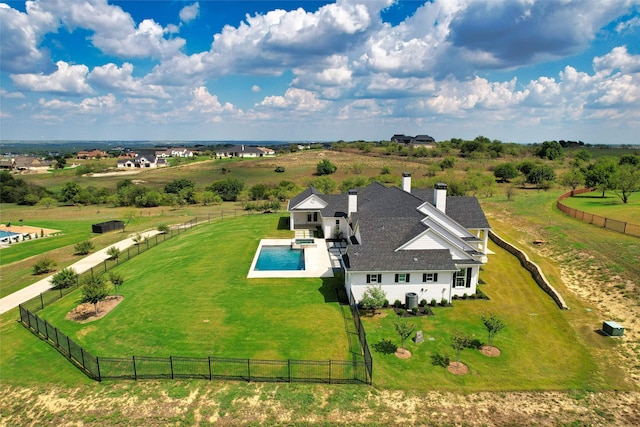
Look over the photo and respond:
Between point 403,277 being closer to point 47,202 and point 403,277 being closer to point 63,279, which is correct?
point 63,279

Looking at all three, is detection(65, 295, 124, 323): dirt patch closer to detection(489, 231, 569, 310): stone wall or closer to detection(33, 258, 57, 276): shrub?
detection(33, 258, 57, 276): shrub

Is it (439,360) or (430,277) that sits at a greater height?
(430,277)

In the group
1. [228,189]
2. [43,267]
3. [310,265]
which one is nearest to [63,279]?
[43,267]

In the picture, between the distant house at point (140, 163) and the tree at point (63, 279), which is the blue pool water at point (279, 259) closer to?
the tree at point (63, 279)

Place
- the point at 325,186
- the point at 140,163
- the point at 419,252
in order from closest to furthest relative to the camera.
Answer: the point at 419,252 → the point at 325,186 → the point at 140,163

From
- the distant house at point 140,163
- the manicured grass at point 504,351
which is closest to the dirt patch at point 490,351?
the manicured grass at point 504,351

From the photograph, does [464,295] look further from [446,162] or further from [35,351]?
[446,162]

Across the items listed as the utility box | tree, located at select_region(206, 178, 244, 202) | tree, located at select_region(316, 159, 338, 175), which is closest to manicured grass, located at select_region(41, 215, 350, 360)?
the utility box
